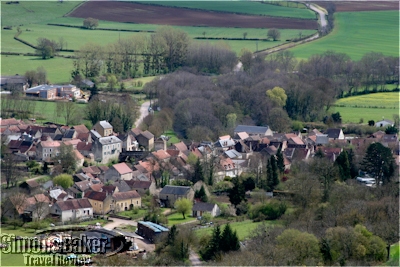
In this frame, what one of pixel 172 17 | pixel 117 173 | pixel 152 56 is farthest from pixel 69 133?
pixel 172 17

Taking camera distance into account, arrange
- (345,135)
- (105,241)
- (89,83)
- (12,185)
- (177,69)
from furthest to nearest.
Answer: (177,69) < (89,83) < (345,135) < (12,185) < (105,241)

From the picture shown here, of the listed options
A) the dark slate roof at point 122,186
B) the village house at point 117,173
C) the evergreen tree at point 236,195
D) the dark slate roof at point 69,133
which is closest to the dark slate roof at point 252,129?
the dark slate roof at point 69,133

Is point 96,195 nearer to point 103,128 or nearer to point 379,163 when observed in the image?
point 103,128

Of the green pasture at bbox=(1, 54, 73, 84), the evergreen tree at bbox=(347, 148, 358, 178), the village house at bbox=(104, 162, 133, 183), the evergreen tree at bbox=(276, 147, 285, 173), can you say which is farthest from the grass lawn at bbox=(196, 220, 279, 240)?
the green pasture at bbox=(1, 54, 73, 84)

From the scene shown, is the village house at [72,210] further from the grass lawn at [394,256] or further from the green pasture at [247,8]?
the green pasture at [247,8]

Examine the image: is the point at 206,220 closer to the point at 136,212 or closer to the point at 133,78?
the point at 136,212

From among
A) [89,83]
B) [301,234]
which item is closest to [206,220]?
[301,234]
